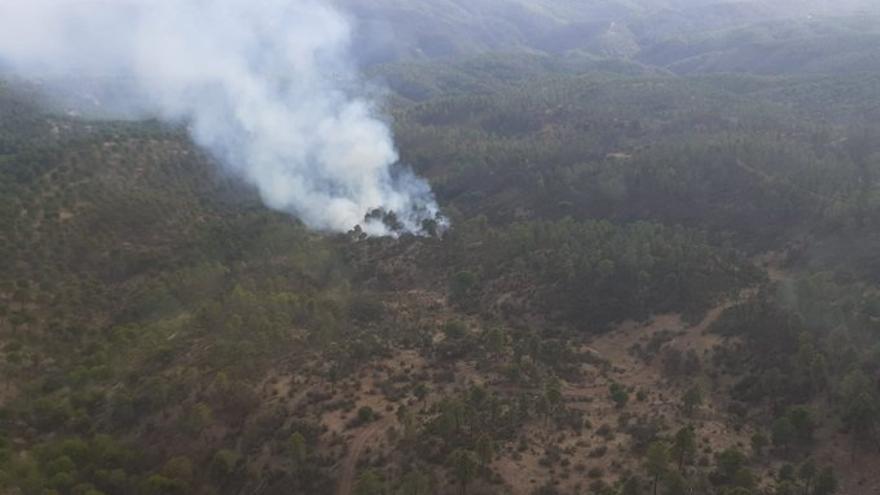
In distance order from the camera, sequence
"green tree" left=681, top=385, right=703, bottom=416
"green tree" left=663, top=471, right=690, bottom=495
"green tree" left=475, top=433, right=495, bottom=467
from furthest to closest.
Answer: "green tree" left=681, top=385, right=703, bottom=416 < "green tree" left=475, top=433, right=495, bottom=467 < "green tree" left=663, top=471, right=690, bottom=495

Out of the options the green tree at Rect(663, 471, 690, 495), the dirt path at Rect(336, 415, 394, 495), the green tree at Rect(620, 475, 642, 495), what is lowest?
the green tree at Rect(663, 471, 690, 495)

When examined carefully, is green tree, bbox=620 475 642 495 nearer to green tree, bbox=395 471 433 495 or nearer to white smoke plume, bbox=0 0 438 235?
green tree, bbox=395 471 433 495

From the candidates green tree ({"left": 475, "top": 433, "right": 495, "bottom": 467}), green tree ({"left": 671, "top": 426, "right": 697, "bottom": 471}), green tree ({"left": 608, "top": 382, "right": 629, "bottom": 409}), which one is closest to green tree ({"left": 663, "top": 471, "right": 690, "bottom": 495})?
green tree ({"left": 671, "top": 426, "right": 697, "bottom": 471})

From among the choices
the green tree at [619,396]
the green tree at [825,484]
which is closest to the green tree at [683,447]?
the green tree at [825,484]

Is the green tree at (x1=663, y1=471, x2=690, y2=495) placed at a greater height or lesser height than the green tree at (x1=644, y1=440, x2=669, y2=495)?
lesser

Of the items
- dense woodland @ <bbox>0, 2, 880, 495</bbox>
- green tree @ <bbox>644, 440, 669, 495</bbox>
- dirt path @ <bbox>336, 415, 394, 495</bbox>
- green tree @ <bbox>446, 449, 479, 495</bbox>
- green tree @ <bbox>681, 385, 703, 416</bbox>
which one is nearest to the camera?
green tree @ <bbox>644, 440, 669, 495</bbox>

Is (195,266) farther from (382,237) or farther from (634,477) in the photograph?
(634,477)
